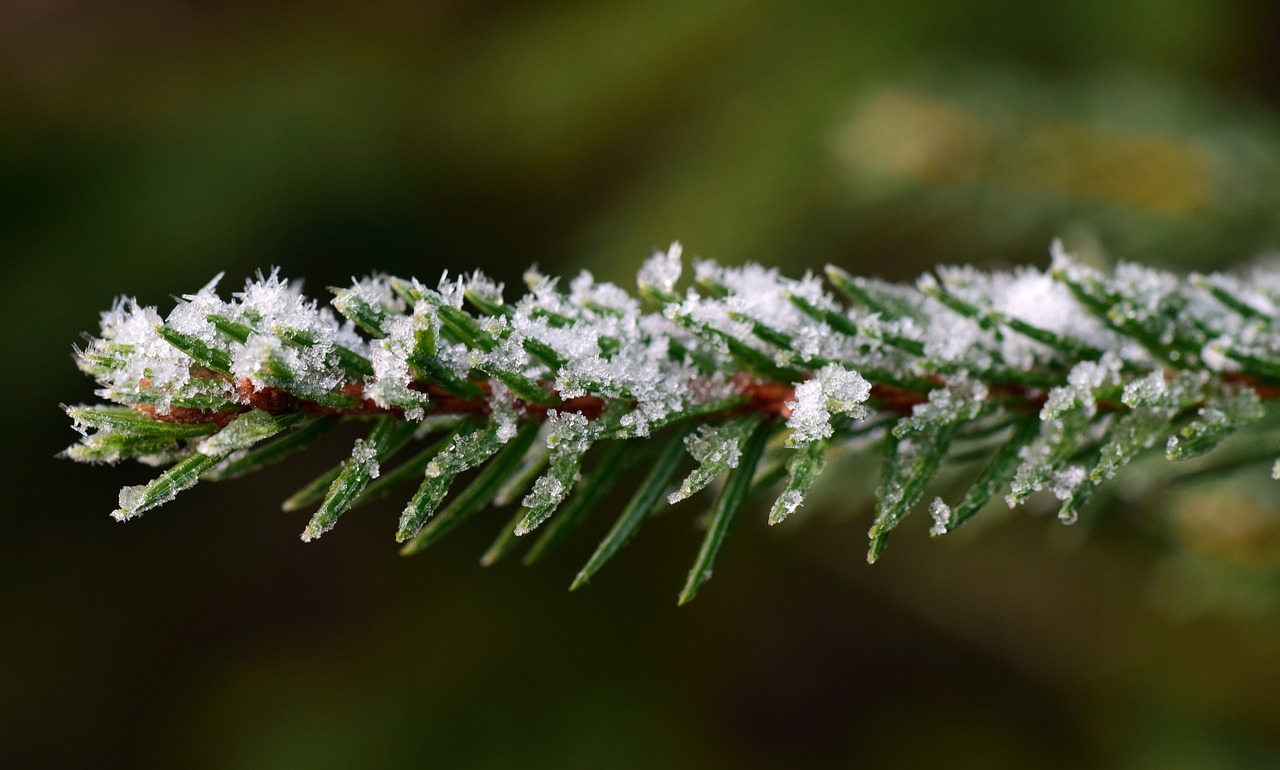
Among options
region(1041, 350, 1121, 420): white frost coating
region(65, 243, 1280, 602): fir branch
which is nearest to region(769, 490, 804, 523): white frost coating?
region(65, 243, 1280, 602): fir branch

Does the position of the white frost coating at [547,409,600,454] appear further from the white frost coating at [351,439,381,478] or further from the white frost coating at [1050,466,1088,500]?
the white frost coating at [1050,466,1088,500]

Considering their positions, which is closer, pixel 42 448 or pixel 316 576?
pixel 42 448

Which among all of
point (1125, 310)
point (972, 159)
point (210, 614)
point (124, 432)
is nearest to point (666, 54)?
point (972, 159)

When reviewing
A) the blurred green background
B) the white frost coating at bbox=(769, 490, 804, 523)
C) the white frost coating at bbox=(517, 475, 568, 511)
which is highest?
the blurred green background

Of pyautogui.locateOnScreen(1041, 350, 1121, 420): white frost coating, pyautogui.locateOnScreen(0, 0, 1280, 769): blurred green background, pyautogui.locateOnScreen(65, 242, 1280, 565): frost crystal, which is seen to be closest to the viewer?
pyautogui.locateOnScreen(65, 242, 1280, 565): frost crystal

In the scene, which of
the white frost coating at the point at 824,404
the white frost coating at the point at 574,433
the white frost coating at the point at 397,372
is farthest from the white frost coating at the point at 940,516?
the white frost coating at the point at 397,372

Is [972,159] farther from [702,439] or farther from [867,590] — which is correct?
[867,590]

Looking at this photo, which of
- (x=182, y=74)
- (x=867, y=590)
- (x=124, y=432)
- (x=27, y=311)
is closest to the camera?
(x=124, y=432)
